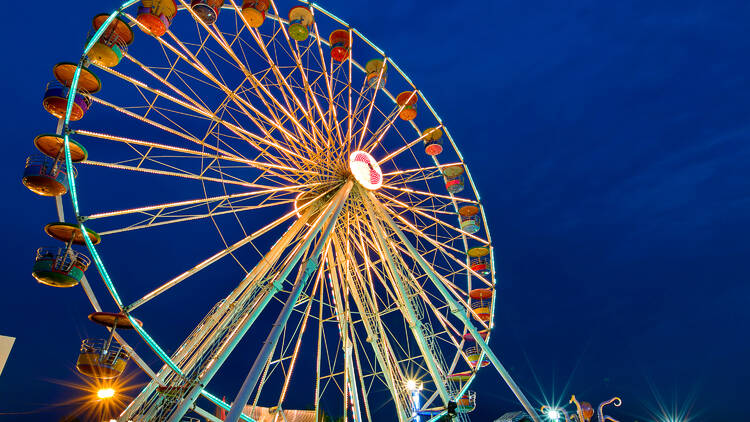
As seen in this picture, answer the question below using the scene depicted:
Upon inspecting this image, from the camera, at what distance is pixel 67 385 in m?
45.2

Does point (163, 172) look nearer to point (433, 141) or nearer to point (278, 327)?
point (278, 327)

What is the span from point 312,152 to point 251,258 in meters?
39.2

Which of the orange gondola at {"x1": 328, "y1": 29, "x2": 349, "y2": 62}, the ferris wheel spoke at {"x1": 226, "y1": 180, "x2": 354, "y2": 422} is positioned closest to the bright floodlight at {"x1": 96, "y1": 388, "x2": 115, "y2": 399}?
the ferris wheel spoke at {"x1": 226, "y1": 180, "x2": 354, "y2": 422}

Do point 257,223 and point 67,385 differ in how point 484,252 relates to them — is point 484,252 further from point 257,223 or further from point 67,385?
point 67,385

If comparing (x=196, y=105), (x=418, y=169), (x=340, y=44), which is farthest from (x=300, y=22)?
(x=418, y=169)

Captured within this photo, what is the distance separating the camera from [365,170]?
50.5 ft

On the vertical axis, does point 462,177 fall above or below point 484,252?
above

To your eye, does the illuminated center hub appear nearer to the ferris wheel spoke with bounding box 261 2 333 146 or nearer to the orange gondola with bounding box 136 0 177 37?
the ferris wheel spoke with bounding box 261 2 333 146

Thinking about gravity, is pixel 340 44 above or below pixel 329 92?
above

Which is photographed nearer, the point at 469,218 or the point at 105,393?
the point at 105,393

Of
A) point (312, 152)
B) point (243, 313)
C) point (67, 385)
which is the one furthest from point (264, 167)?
point (67, 385)

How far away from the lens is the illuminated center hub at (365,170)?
592 inches

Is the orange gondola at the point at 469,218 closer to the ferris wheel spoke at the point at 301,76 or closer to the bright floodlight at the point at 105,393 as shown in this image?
the ferris wheel spoke at the point at 301,76

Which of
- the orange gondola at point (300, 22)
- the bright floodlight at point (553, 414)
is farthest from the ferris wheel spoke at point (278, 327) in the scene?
the bright floodlight at point (553, 414)
